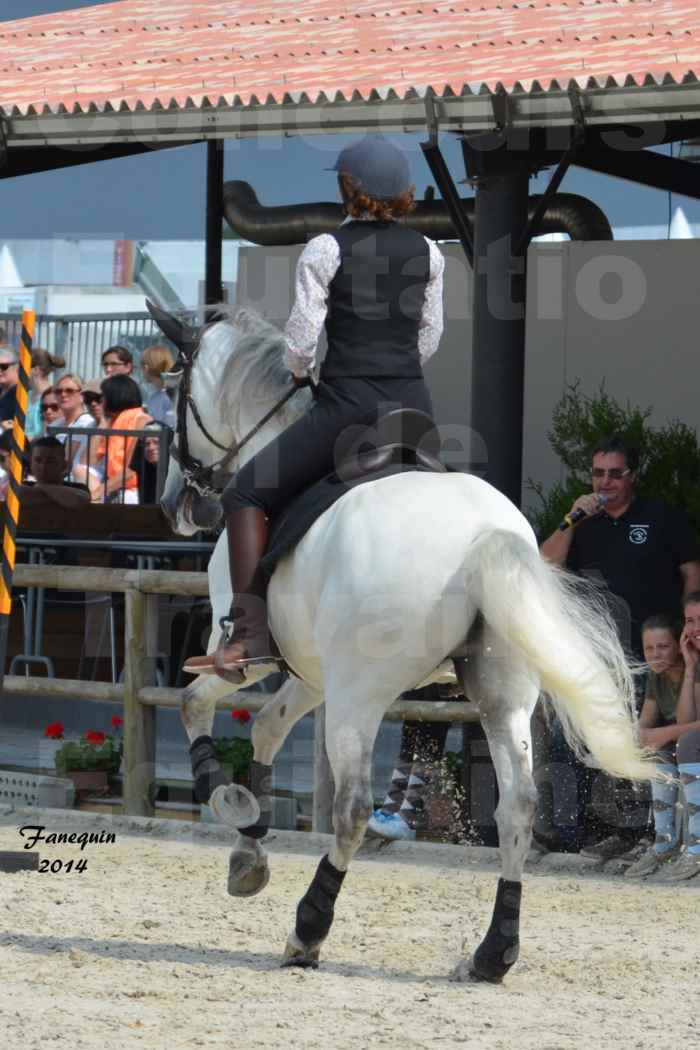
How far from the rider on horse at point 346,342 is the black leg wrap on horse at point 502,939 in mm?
1020

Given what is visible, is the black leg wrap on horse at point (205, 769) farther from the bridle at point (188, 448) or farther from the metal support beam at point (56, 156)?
the metal support beam at point (56, 156)

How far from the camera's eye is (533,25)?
32.0ft

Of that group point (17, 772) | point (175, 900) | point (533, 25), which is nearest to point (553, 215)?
point (533, 25)

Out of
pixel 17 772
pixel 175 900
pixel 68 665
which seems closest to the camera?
pixel 175 900

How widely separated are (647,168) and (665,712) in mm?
6310

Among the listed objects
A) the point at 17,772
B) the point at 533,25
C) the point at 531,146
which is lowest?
the point at 17,772

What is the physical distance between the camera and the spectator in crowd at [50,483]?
1052 cm

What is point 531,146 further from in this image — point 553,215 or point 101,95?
point 553,215

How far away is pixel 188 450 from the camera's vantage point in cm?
634

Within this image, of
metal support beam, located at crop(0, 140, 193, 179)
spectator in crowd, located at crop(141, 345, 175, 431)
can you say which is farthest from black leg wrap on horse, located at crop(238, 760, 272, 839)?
spectator in crowd, located at crop(141, 345, 175, 431)

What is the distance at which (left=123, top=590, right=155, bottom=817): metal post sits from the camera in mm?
8219

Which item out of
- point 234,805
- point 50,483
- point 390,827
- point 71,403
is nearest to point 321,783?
point 390,827

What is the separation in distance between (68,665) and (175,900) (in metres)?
4.27

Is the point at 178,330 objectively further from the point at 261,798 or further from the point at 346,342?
the point at 261,798
